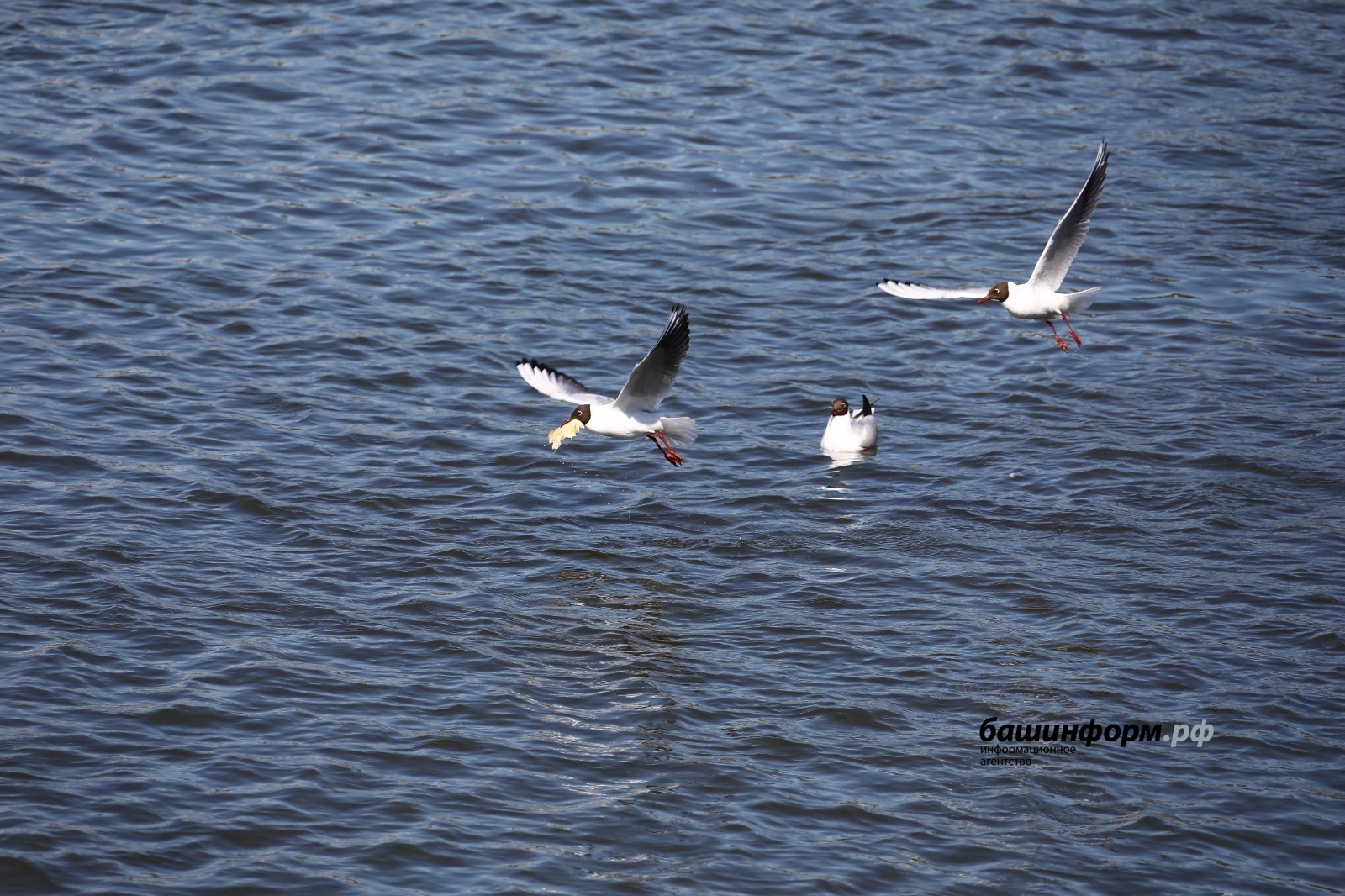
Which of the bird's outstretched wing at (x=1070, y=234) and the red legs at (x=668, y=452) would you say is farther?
the red legs at (x=668, y=452)

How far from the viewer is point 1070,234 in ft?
A: 36.3

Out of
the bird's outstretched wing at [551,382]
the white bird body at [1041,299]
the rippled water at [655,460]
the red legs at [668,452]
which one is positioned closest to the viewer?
the rippled water at [655,460]

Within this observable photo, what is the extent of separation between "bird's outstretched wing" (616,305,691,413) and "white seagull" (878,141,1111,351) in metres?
1.94

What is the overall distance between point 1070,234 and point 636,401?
3501 mm

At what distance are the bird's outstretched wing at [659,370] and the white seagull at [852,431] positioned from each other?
1.81 metres

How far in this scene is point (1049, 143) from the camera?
17.8m

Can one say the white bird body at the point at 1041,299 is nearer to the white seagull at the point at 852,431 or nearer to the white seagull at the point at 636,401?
the white seagull at the point at 852,431

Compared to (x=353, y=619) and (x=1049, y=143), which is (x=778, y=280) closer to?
(x=1049, y=143)

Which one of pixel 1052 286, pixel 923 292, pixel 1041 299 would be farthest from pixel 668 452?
pixel 1052 286

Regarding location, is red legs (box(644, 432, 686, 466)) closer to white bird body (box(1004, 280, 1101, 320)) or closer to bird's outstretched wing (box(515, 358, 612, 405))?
bird's outstretched wing (box(515, 358, 612, 405))

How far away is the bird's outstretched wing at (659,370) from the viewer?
948 centimetres

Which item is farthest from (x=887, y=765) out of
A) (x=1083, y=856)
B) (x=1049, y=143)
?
(x=1049, y=143)

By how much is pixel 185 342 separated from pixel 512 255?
345 cm

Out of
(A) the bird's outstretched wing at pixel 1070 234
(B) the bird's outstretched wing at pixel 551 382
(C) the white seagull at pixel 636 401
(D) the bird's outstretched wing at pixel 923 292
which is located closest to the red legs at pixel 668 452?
(C) the white seagull at pixel 636 401
